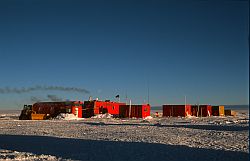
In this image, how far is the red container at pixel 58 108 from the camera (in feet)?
146

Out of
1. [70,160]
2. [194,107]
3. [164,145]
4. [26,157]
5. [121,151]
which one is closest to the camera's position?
[70,160]

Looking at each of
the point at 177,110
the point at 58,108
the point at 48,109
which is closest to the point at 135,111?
the point at 177,110

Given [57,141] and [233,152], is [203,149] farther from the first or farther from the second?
[57,141]

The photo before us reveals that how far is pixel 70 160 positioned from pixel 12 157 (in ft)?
6.39

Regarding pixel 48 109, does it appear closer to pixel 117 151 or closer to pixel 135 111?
pixel 135 111

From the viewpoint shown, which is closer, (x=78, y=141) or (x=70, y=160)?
(x=70, y=160)

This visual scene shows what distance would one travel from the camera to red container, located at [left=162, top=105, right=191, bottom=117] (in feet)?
157

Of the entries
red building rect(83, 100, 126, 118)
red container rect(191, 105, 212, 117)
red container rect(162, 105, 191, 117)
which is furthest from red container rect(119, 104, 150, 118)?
red container rect(191, 105, 212, 117)

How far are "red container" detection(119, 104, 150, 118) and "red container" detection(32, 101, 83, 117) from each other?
227 inches

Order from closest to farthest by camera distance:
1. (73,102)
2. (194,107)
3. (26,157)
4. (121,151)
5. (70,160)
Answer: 1. (70,160)
2. (26,157)
3. (121,151)
4. (73,102)
5. (194,107)

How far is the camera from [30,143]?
1350 cm

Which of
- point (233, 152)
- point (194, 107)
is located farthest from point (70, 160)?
point (194, 107)

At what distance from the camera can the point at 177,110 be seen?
48375mm

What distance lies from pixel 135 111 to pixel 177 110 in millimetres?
6812
